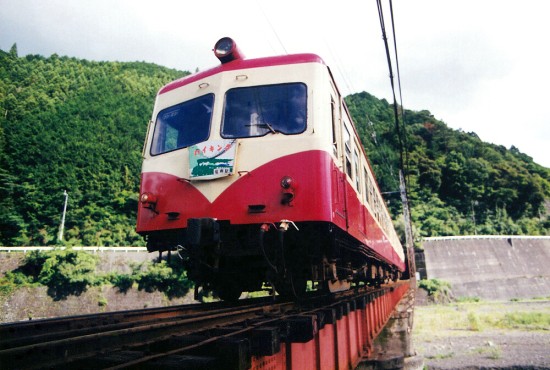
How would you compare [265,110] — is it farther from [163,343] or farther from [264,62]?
[163,343]

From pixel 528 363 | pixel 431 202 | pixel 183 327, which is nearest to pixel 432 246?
pixel 431 202

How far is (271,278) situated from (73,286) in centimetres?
2735

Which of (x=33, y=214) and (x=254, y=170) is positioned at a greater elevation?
(x=33, y=214)

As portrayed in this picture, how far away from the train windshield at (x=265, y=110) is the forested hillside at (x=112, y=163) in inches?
1446

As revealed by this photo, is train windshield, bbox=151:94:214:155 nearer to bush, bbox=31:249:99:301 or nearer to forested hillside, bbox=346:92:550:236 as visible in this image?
bush, bbox=31:249:99:301

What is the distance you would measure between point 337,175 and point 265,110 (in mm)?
1259

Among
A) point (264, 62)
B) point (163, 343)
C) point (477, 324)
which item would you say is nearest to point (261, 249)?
point (163, 343)

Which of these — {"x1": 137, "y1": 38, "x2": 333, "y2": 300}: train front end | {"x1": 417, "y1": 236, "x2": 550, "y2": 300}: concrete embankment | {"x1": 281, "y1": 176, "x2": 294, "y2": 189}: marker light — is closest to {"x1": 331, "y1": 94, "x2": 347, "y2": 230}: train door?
{"x1": 137, "y1": 38, "x2": 333, "y2": 300}: train front end

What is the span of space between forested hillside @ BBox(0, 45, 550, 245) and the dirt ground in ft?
72.8

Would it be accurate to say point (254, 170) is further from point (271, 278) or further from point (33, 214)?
point (33, 214)

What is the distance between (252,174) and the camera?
4.71m

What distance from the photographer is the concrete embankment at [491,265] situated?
4191cm

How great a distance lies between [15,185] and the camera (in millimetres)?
48531

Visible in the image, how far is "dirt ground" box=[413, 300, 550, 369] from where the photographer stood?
50.2 ft
